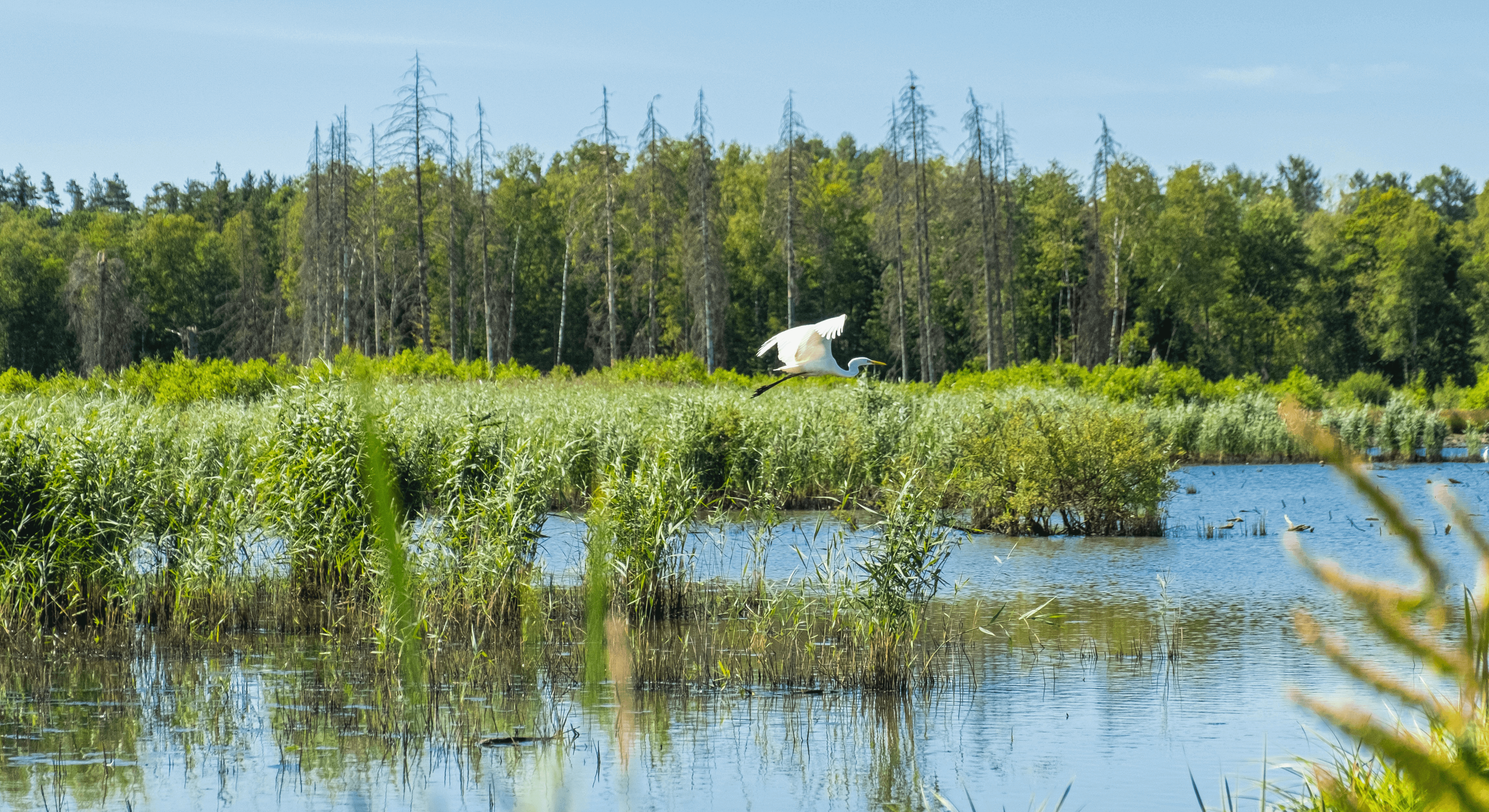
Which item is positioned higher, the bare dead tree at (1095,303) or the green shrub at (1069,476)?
the bare dead tree at (1095,303)

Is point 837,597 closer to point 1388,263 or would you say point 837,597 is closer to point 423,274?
point 423,274

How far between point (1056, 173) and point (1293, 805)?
191 feet

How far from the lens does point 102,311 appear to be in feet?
191

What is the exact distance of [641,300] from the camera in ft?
188

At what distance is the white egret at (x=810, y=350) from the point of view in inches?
459

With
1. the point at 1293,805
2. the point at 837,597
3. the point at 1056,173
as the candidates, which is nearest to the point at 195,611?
the point at 837,597

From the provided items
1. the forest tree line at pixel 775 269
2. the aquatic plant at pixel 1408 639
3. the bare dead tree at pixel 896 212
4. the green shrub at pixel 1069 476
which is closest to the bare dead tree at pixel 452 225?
the forest tree line at pixel 775 269

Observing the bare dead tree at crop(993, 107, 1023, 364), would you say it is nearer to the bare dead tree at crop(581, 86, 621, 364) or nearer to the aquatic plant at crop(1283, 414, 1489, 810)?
the bare dead tree at crop(581, 86, 621, 364)

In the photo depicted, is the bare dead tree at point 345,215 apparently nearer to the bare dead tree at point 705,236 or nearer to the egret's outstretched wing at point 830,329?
the bare dead tree at point 705,236

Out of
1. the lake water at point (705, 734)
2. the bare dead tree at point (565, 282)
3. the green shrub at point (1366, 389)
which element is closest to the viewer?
the lake water at point (705, 734)

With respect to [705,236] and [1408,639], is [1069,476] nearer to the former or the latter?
[1408,639]

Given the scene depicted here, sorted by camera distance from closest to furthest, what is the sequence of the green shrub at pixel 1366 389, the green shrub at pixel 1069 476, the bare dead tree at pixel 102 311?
the green shrub at pixel 1069 476, the green shrub at pixel 1366 389, the bare dead tree at pixel 102 311

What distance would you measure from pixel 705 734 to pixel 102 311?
5949cm

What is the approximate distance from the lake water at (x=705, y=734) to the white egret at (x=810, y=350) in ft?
6.68
